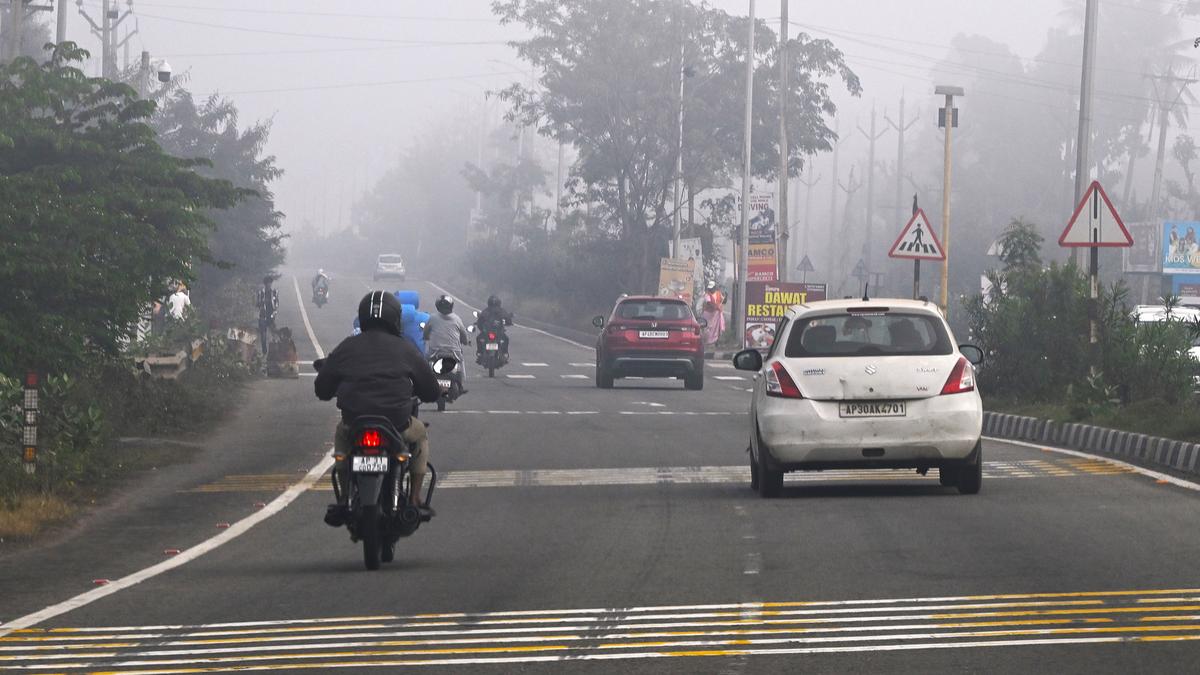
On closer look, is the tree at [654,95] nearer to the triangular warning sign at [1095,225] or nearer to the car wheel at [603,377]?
the car wheel at [603,377]

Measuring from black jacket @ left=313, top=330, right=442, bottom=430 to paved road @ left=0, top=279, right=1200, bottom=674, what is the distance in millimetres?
936

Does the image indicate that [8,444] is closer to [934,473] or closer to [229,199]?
[934,473]

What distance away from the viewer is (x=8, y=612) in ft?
31.1

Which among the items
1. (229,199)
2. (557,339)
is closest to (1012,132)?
(557,339)

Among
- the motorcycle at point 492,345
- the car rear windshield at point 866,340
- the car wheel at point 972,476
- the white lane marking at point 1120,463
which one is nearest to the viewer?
the car wheel at point 972,476

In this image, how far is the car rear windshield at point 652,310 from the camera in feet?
114

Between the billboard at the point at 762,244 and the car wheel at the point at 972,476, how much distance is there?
35.8m

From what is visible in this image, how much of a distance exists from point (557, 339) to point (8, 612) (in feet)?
177

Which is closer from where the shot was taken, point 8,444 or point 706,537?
point 706,537

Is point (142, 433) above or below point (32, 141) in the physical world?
below

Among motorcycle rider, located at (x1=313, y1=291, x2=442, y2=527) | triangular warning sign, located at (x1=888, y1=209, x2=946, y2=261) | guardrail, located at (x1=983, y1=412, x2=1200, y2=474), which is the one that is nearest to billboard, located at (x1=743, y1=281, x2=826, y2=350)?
triangular warning sign, located at (x1=888, y1=209, x2=946, y2=261)

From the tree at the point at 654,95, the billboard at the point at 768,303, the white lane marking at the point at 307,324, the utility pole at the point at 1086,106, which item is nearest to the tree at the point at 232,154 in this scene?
the white lane marking at the point at 307,324

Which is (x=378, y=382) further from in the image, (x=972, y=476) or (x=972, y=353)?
(x=972, y=353)

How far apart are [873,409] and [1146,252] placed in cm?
7063
